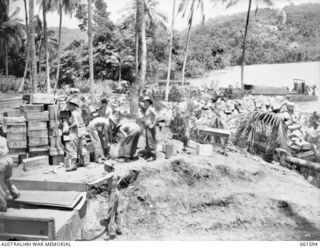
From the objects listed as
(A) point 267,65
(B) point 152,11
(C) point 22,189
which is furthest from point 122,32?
(C) point 22,189

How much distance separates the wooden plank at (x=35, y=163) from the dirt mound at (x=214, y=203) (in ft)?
5.26

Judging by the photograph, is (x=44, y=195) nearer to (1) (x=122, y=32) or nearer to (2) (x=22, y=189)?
(2) (x=22, y=189)

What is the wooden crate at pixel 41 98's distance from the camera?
6.50 metres

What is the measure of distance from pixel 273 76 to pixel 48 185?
38.2ft

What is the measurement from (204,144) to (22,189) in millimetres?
4085

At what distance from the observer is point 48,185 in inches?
227

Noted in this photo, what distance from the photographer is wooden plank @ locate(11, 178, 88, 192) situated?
5.76 m

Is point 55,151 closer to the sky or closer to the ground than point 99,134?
closer to the ground

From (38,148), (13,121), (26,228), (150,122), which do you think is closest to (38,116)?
(13,121)

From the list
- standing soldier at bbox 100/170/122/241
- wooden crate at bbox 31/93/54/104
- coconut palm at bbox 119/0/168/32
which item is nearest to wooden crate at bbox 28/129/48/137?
wooden crate at bbox 31/93/54/104

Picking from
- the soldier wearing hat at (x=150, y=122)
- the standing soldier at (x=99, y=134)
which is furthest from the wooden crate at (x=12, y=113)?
the soldier wearing hat at (x=150, y=122)

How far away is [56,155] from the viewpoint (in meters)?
6.63

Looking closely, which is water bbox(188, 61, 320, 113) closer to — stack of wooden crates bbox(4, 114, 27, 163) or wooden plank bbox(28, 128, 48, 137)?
wooden plank bbox(28, 128, 48, 137)

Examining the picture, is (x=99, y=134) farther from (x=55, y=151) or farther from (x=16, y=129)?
(x=16, y=129)
